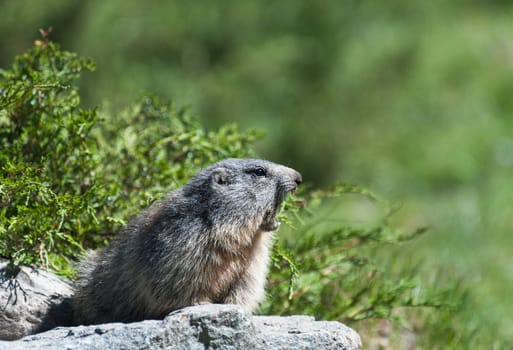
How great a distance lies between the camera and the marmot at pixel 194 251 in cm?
401

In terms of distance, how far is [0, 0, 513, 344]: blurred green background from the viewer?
10969 mm

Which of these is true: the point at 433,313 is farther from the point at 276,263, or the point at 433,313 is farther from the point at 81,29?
the point at 81,29

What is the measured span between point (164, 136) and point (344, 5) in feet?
A: 23.0

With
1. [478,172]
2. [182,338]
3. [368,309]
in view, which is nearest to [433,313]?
[368,309]

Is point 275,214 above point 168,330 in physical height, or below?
above

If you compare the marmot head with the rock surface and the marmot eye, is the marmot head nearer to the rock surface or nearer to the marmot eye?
the marmot eye

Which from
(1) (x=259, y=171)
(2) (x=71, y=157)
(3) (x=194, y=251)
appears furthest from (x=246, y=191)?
(2) (x=71, y=157)

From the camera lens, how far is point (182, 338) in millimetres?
3535

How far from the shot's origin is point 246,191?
4.29 metres

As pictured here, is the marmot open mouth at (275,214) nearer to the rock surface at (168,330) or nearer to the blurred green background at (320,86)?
the rock surface at (168,330)

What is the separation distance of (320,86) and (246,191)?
7.47 metres

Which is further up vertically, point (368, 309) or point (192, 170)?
point (192, 170)

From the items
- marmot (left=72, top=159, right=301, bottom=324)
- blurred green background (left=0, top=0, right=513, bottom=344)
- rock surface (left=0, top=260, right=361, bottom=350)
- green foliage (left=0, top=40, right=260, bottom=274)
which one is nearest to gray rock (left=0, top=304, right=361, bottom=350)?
rock surface (left=0, top=260, right=361, bottom=350)

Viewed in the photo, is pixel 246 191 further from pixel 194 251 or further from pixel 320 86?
pixel 320 86
